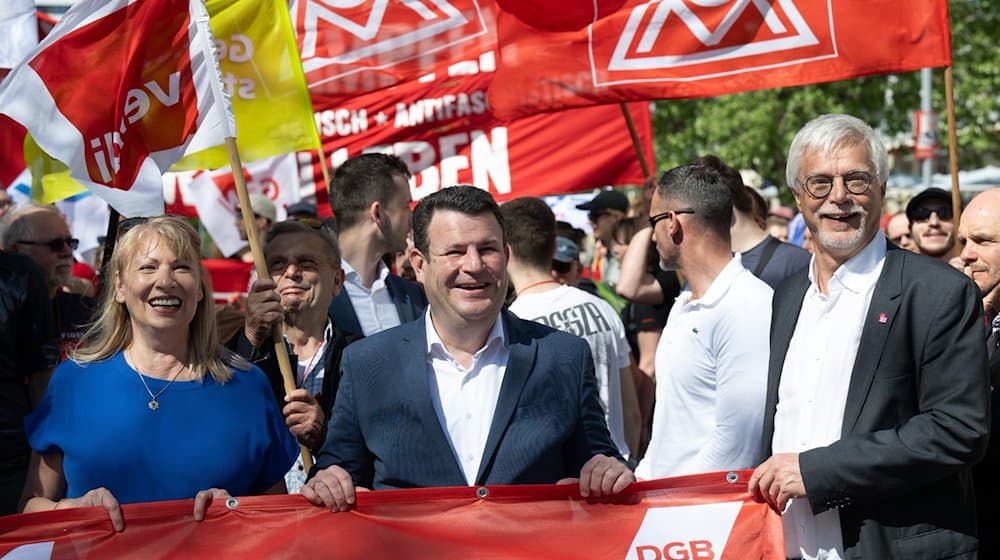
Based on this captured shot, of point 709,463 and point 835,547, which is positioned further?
point 709,463

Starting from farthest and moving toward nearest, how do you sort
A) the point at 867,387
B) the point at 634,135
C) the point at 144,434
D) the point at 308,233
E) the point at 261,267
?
the point at 634,135 < the point at 308,233 < the point at 261,267 < the point at 144,434 < the point at 867,387

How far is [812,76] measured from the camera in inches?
247

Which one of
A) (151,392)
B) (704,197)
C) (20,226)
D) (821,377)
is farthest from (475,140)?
(821,377)

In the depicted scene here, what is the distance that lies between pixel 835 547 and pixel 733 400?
93 cm

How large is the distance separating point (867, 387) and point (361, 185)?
125 inches

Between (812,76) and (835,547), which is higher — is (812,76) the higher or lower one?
the higher one

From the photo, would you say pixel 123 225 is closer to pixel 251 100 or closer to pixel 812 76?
pixel 251 100

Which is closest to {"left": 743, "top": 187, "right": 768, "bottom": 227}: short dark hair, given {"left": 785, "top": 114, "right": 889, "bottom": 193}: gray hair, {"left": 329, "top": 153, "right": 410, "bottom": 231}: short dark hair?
{"left": 329, "top": 153, "right": 410, "bottom": 231}: short dark hair

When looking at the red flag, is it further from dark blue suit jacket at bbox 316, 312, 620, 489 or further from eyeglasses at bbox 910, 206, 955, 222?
dark blue suit jacket at bbox 316, 312, 620, 489

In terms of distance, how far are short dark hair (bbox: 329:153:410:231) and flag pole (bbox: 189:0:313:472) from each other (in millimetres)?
1088

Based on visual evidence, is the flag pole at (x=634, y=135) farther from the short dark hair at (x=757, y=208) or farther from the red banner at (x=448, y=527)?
the red banner at (x=448, y=527)

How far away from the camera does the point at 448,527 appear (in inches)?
162

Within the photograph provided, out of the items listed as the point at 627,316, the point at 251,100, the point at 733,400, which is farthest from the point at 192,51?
the point at 627,316

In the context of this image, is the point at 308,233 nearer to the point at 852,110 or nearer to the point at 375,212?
the point at 375,212
